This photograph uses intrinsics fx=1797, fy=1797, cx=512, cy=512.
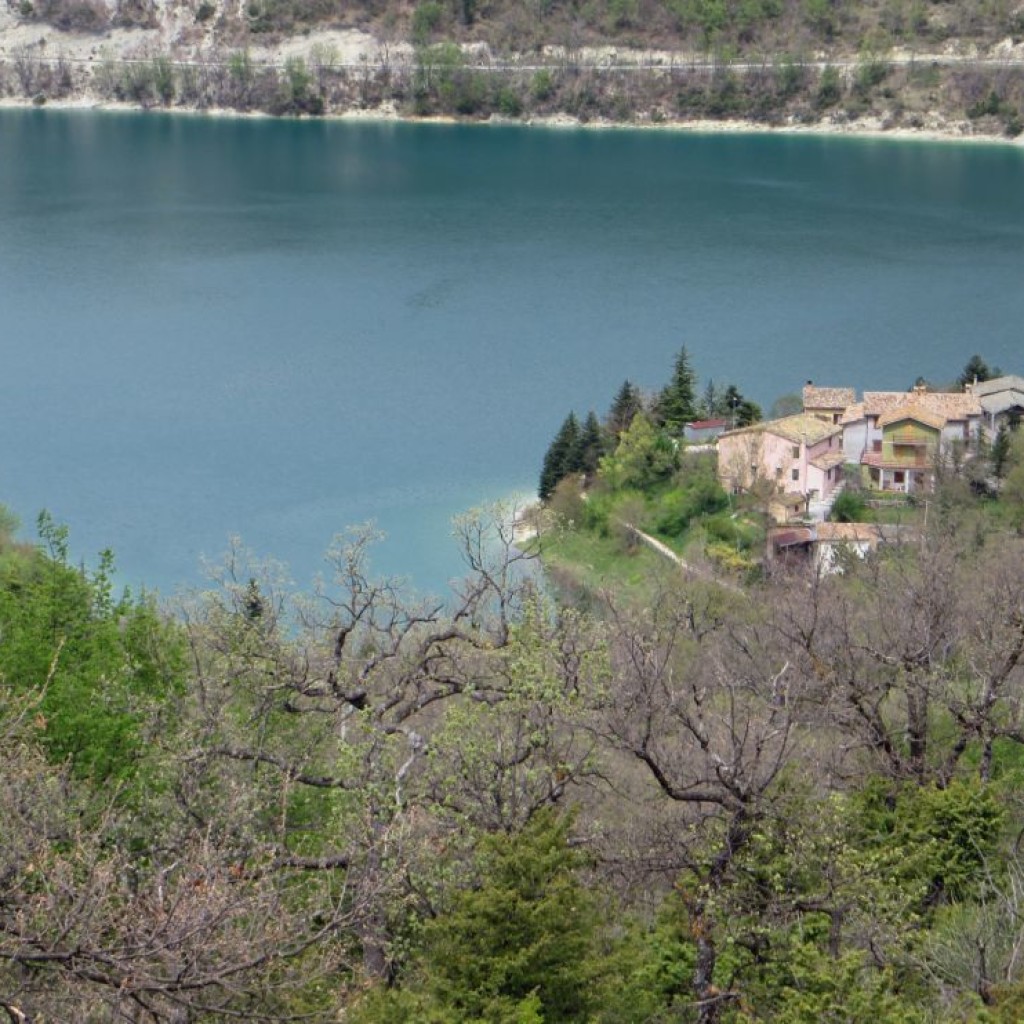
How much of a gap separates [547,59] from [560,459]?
78.8 meters

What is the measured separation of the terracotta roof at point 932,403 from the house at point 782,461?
2169 mm

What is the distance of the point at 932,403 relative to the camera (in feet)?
135

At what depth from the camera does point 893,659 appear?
1738 centimetres

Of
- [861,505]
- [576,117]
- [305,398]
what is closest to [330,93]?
[576,117]

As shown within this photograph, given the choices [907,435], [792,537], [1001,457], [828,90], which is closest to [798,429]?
[907,435]

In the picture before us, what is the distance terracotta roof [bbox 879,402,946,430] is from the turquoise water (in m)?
9.23

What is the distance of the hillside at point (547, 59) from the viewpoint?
10681 cm

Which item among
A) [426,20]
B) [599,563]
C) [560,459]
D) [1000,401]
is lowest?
[599,563]

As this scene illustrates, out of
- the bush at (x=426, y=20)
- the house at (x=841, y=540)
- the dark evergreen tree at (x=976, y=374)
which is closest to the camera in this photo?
the house at (x=841, y=540)

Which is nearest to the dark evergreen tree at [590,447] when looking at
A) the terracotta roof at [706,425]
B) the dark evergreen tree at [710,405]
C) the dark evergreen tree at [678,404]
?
the dark evergreen tree at [678,404]

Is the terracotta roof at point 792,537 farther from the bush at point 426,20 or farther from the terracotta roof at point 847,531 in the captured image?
the bush at point 426,20

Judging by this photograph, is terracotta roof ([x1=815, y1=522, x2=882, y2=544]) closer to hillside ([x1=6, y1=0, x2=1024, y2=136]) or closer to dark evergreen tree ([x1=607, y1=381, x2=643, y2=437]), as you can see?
dark evergreen tree ([x1=607, y1=381, x2=643, y2=437])

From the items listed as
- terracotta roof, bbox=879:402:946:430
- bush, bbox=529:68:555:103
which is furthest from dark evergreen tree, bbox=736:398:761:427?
bush, bbox=529:68:555:103

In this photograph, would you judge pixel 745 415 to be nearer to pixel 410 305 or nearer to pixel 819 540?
pixel 819 540
